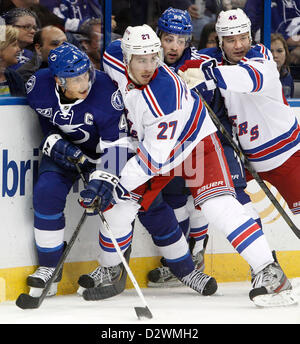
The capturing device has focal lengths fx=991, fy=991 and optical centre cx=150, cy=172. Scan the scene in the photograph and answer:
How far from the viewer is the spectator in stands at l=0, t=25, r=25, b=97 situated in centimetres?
433

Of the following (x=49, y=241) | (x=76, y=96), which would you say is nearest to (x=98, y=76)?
(x=76, y=96)

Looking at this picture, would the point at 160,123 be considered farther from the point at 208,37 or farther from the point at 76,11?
the point at 208,37

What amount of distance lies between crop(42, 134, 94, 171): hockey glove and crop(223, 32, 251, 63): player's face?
806 mm

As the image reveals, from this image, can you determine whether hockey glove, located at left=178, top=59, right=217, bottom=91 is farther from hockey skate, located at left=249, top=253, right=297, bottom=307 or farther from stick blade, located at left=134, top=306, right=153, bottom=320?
stick blade, located at left=134, top=306, right=153, bottom=320

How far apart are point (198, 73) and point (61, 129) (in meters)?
0.63

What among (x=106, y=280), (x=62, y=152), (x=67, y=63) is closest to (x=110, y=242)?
(x=106, y=280)

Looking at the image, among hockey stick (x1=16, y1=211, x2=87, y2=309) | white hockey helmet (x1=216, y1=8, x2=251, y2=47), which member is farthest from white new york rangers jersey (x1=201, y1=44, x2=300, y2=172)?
hockey stick (x1=16, y1=211, x2=87, y2=309)

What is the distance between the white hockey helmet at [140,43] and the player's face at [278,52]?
3.78 feet

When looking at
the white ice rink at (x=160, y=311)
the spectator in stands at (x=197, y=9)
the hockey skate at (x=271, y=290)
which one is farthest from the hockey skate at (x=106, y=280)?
the spectator in stands at (x=197, y=9)

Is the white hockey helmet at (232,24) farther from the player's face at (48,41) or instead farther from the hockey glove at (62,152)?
the hockey glove at (62,152)

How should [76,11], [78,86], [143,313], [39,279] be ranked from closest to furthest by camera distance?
[143,313] → [78,86] → [39,279] → [76,11]

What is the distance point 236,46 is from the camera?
4.37 metres

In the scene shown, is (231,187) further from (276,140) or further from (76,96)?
(76,96)

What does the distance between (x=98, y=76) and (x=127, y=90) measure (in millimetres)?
206
